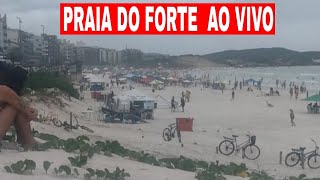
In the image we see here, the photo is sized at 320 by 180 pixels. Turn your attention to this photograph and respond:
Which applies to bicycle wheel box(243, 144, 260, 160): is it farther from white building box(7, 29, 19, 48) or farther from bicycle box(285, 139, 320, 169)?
white building box(7, 29, 19, 48)

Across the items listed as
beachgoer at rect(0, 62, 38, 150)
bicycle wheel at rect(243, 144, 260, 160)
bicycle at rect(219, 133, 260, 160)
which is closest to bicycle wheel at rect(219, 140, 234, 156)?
bicycle at rect(219, 133, 260, 160)

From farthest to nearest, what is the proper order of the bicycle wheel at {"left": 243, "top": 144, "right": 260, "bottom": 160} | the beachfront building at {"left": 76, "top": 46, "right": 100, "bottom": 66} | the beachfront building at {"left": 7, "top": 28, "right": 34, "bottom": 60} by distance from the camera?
the beachfront building at {"left": 76, "top": 46, "right": 100, "bottom": 66} → the beachfront building at {"left": 7, "top": 28, "right": 34, "bottom": 60} → the bicycle wheel at {"left": 243, "top": 144, "right": 260, "bottom": 160}

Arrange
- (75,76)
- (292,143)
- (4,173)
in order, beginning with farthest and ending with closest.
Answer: (75,76) → (292,143) → (4,173)

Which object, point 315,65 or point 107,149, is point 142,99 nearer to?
point 107,149

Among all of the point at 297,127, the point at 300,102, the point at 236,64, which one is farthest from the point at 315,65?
the point at 297,127

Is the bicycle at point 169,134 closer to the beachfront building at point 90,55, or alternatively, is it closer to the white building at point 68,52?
the white building at point 68,52

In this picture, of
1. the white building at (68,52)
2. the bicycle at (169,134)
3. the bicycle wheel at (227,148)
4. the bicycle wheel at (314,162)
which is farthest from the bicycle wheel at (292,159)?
the white building at (68,52)
